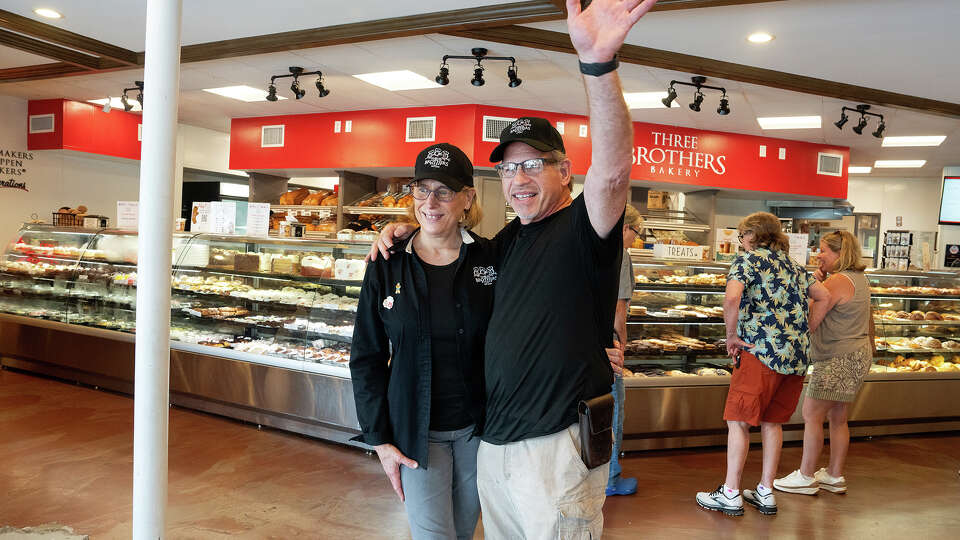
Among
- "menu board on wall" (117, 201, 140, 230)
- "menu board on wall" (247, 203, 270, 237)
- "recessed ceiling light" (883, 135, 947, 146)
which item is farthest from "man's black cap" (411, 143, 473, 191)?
"recessed ceiling light" (883, 135, 947, 146)

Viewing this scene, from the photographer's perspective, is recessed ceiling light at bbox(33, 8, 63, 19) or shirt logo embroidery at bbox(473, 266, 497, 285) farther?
recessed ceiling light at bbox(33, 8, 63, 19)

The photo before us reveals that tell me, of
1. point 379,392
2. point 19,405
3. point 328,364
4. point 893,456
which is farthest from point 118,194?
point 893,456

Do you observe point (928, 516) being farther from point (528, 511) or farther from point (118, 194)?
point (118, 194)

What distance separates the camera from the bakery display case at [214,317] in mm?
4699

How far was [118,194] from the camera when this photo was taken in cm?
1009

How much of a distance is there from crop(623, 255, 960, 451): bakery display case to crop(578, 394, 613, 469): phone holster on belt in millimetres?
3287

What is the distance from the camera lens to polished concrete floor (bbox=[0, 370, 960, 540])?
10.9 ft

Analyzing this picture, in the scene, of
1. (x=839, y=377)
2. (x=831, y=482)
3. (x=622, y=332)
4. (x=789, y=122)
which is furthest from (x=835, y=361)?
(x=789, y=122)

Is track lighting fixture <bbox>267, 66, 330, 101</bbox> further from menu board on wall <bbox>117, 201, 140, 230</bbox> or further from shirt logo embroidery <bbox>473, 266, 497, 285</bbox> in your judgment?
shirt logo embroidery <bbox>473, 266, 497, 285</bbox>

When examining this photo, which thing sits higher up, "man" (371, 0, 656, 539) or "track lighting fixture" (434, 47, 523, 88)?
"track lighting fixture" (434, 47, 523, 88)

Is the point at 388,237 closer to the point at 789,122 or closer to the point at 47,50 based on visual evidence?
the point at 47,50

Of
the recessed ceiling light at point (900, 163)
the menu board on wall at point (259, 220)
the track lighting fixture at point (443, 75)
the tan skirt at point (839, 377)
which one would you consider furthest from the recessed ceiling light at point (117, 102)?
the recessed ceiling light at point (900, 163)

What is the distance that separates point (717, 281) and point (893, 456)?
6.25ft

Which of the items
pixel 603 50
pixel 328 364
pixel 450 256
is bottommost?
pixel 328 364
